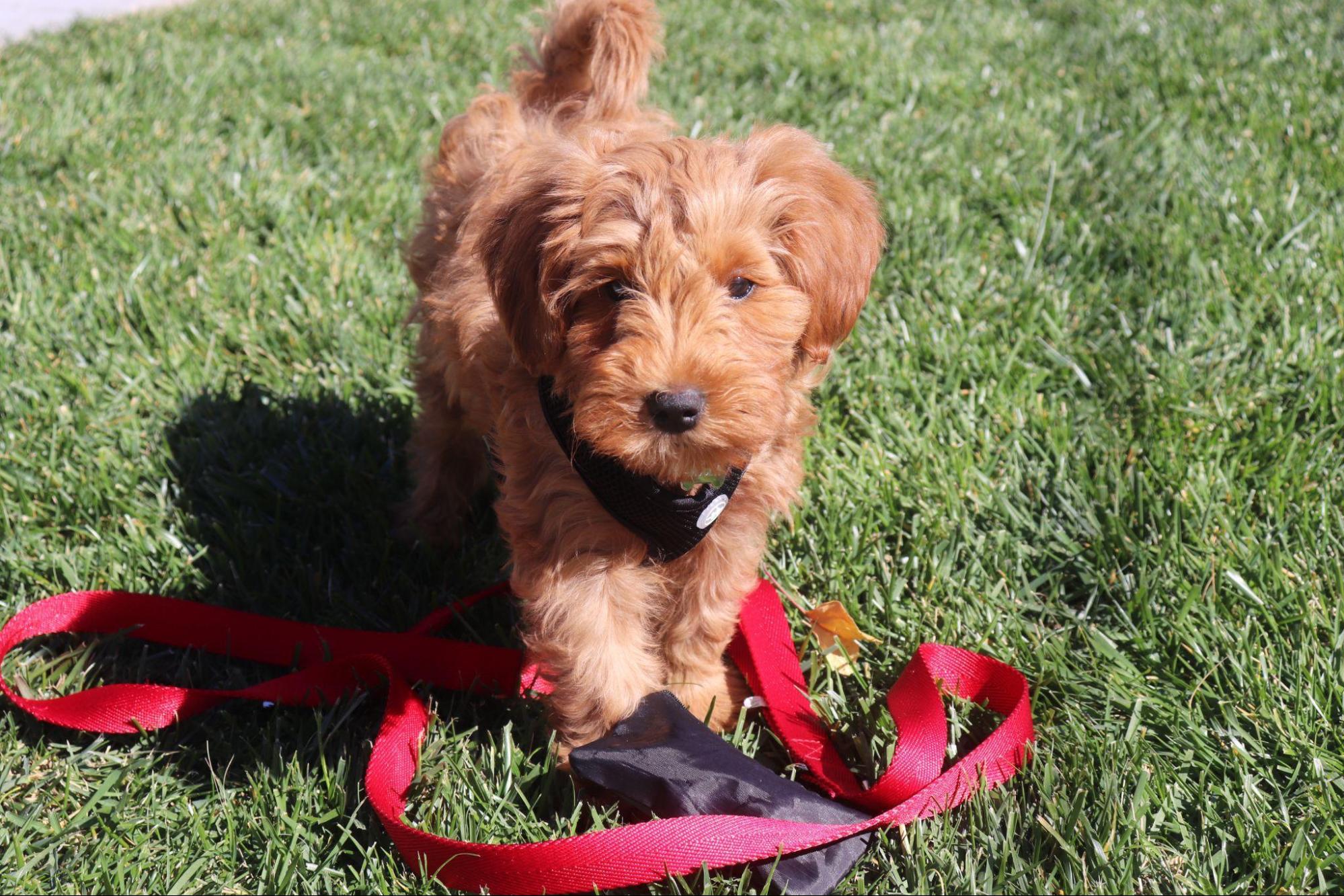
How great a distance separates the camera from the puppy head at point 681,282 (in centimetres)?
237

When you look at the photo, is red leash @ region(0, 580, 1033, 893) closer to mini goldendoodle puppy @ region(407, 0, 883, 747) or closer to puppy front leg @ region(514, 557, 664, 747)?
mini goldendoodle puppy @ region(407, 0, 883, 747)

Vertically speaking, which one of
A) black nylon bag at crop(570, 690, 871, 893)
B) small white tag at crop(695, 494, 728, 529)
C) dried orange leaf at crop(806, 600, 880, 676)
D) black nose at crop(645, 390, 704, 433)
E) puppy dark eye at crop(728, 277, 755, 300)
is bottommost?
dried orange leaf at crop(806, 600, 880, 676)

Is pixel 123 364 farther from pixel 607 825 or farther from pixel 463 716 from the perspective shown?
pixel 607 825

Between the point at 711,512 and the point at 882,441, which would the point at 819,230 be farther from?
the point at 882,441

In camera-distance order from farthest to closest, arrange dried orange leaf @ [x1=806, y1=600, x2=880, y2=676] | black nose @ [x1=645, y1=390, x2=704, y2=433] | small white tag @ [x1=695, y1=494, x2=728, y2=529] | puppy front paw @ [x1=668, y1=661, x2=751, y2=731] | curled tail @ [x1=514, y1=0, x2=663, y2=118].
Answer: curled tail @ [x1=514, y1=0, x2=663, y2=118]
dried orange leaf @ [x1=806, y1=600, x2=880, y2=676]
puppy front paw @ [x1=668, y1=661, x2=751, y2=731]
small white tag @ [x1=695, y1=494, x2=728, y2=529]
black nose @ [x1=645, y1=390, x2=704, y2=433]

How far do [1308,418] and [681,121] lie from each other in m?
3.86

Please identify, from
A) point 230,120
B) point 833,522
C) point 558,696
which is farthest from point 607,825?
point 230,120

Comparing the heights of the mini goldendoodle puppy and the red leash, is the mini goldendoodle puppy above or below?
above

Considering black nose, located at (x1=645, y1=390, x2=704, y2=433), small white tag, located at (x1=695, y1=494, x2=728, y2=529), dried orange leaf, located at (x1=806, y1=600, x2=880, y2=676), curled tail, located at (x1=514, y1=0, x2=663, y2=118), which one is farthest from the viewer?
curled tail, located at (x1=514, y1=0, x2=663, y2=118)

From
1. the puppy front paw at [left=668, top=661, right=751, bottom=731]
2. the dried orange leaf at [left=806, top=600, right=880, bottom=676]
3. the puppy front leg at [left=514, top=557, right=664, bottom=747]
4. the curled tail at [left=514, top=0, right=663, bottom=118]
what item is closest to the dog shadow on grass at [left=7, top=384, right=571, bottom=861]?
the puppy front leg at [left=514, top=557, right=664, bottom=747]

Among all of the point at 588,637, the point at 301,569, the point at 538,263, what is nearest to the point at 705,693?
the point at 588,637

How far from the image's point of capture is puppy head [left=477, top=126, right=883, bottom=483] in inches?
93.1

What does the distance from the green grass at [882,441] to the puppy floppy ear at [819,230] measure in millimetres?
1087

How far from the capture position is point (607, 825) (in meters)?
2.76
